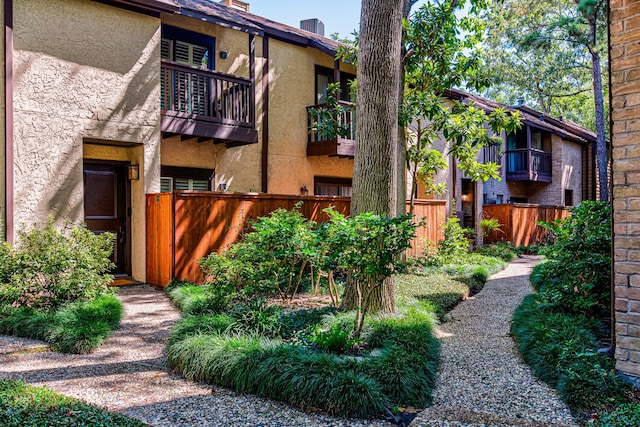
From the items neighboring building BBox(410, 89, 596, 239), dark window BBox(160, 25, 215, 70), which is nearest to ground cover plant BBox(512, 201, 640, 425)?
dark window BBox(160, 25, 215, 70)

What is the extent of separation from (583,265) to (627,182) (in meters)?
1.82

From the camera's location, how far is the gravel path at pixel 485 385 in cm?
344

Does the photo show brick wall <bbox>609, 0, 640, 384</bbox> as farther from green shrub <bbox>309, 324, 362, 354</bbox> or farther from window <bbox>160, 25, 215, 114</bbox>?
window <bbox>160, 25, 215, 114</bbox>

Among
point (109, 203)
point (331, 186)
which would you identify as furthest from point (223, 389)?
point (331, 186)

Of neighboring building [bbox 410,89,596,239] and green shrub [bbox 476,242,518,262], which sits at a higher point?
neighboring building [bbox 410,89,596,239]

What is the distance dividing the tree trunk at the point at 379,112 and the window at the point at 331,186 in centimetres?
712

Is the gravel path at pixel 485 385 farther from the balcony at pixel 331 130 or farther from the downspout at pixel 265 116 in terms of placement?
the downspout at pixel 265 116

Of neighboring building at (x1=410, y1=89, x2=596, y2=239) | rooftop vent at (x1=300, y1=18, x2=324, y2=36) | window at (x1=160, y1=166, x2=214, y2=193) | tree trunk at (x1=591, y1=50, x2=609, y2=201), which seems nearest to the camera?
window at (x1=160, y1=166, x2=214, y2=193)

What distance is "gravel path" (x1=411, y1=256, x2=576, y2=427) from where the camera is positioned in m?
3.44

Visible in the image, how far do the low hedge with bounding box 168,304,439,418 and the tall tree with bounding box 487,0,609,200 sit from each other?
14.8m

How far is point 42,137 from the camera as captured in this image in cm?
794

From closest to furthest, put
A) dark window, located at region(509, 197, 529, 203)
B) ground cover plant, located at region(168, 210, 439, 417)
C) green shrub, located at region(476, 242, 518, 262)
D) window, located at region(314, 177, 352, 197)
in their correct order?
ground cover plant, located at region(168, 210, 439, 417), window, located at region(314, 177, 352, 197), green shrub, located at region(476, 242, 518, 262), dark window, located at region(509, 197, 529, 203)

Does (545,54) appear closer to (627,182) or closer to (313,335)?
(627,182)

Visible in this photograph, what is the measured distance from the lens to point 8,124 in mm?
7555
